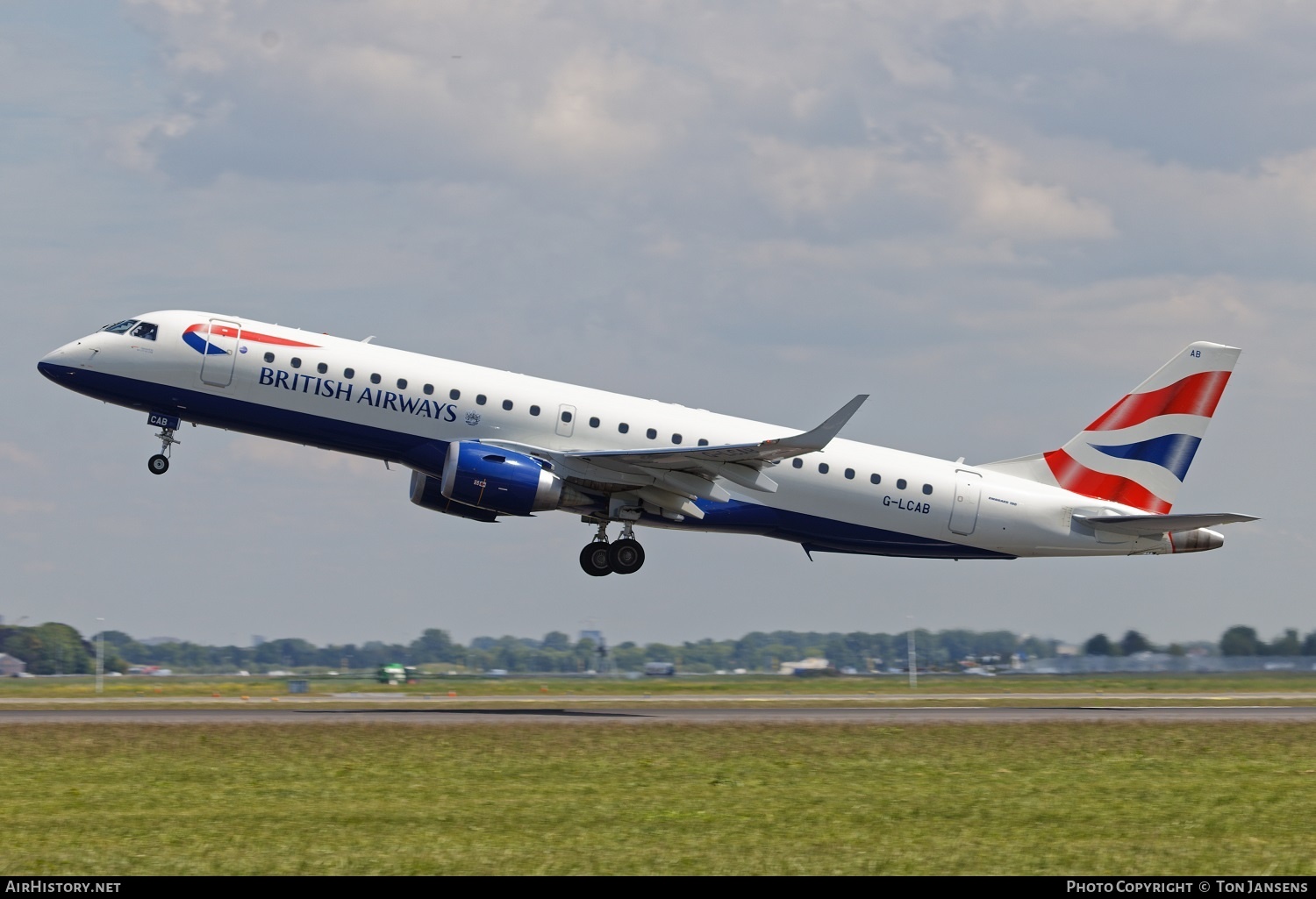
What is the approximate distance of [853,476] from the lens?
38.9m

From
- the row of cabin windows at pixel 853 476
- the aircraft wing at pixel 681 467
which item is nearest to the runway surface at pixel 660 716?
the aircraft wing at pixel 681 467

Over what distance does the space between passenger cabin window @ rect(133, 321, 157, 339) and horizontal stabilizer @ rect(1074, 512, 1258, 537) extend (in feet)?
82.4

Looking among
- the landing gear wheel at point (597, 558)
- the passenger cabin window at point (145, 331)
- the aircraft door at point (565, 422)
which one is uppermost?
the passenger cabin window at point (145, 331)

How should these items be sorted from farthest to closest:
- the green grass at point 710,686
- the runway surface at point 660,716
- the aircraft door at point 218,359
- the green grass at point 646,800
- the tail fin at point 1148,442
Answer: the green grass at point 710,686
the tail fin at point 1148,442
the aircraft door at point 218,359
the runway surface at point 660,716
the green grass at point 646,800

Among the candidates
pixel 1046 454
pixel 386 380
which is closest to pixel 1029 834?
pixel 386 380

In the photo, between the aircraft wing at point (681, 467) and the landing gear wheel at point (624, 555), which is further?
the landing gear wheel at point (624, 555)

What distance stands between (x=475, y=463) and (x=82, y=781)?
1522 cm

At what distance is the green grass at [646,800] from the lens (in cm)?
1579

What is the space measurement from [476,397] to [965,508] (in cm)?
1381

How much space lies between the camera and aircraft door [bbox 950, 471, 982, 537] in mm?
39844

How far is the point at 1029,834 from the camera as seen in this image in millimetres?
17344

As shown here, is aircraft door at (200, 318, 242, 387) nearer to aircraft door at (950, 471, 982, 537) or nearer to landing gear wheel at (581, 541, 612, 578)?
landing gear wheel at (581, 541, 612, 578)

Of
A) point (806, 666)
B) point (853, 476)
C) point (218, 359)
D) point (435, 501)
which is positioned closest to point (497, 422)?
point (435, 501)

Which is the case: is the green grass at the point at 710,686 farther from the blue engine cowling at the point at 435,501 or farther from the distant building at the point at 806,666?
the blue engine cowling at the point at 435,501
